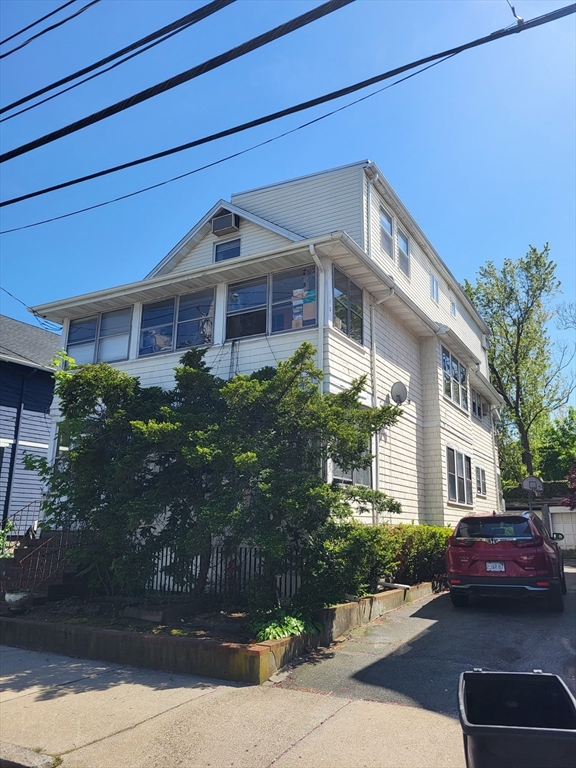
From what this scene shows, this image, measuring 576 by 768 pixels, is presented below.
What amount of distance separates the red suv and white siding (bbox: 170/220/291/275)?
7.79 metres

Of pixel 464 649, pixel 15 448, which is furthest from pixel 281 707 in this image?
pixel 15 448

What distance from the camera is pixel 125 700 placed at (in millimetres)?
5977

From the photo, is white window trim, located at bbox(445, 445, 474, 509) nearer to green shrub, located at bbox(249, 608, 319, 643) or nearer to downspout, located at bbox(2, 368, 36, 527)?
green shrub, located at bbox(249, 608, 319, 643)

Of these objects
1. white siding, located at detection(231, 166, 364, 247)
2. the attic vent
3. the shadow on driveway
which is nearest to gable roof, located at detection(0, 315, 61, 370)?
the attic vent

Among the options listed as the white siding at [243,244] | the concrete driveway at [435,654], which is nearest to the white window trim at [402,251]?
the white siding at [243,244]

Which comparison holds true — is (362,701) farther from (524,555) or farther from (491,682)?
(524,555)

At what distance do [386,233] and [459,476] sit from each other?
7302 mm

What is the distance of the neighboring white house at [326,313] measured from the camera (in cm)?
1179

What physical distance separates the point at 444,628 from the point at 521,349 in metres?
23.8

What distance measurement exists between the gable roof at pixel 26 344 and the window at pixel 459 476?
13014mm

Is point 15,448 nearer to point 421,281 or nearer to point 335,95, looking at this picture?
point 421,281

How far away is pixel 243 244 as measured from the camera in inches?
597

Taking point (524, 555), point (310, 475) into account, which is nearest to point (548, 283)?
point (524, 555)

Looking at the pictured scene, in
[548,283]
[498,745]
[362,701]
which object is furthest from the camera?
[548,283]
